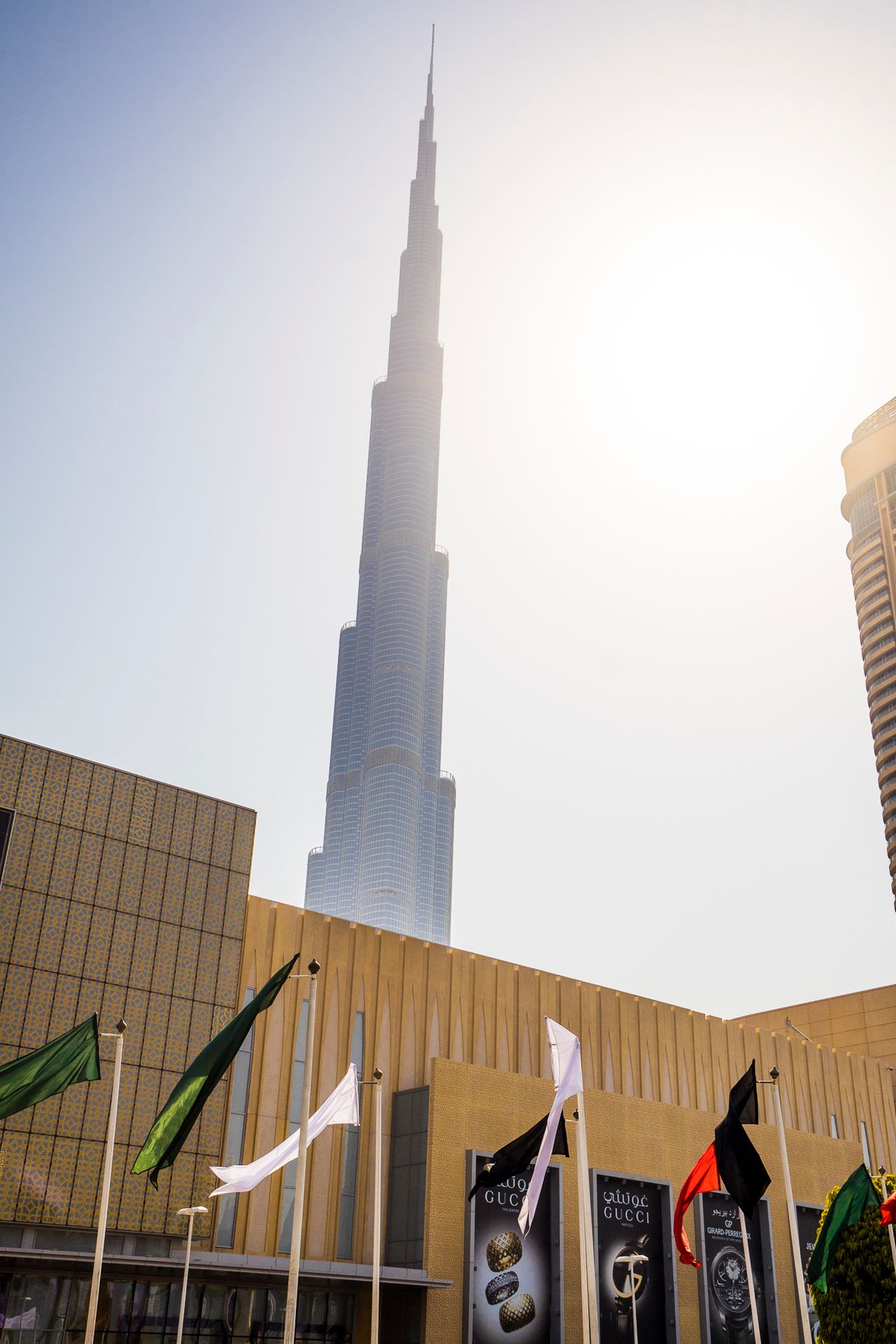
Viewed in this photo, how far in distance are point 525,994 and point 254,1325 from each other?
16.3 m

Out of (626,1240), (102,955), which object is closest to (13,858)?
(102,955)

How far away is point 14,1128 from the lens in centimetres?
3356

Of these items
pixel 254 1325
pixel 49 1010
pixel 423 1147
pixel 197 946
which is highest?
pixel 197 946

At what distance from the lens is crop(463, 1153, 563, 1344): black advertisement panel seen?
127 ft

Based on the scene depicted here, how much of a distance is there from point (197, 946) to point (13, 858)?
6652mm

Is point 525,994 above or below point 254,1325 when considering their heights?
above

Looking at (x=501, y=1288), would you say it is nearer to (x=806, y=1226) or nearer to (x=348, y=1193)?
(x=348, y=1193)

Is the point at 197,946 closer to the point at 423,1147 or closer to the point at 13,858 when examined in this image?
the point at 13,858

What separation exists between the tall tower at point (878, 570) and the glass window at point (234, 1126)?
88.7 metres

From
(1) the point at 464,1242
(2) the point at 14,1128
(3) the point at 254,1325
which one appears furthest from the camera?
(1) the point at 464,1242

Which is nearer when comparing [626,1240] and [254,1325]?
[254,1325]

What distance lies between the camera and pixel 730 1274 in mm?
45156

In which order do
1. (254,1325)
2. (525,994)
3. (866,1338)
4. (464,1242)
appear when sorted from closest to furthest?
(866,1338)
(254,1325)
(464,1242)
(525,994)

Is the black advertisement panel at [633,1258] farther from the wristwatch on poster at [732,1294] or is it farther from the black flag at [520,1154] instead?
the black flag at [520,1154]
